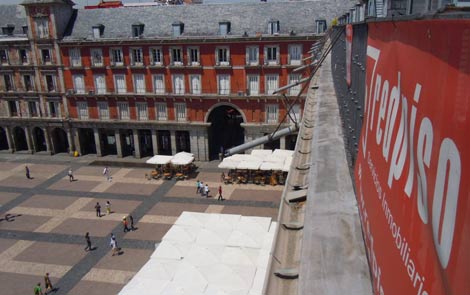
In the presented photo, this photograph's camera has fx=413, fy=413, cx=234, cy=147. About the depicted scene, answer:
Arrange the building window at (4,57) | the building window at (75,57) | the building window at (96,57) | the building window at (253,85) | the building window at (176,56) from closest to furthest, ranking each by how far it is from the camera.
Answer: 1. the building window at (253,85)
2. the building window at (176,56)
3. the building window at (96,57)
4. the building window at (75,57)
5. the building window at (4,57)

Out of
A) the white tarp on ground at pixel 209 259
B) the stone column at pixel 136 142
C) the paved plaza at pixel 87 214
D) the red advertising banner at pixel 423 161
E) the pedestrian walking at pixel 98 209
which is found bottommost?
the paved plaza at pixel 87 214

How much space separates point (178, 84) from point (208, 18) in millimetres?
6868

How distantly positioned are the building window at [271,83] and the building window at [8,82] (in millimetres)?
27605

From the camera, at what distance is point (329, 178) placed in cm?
712

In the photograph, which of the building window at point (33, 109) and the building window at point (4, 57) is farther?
the building window at point (33, 109)

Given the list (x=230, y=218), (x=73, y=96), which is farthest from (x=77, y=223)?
(x=73, y=96)

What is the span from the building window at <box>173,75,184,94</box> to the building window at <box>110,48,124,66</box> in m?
5.58

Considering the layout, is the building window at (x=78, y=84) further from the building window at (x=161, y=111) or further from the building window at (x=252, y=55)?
the building window at (x=252, y=55)

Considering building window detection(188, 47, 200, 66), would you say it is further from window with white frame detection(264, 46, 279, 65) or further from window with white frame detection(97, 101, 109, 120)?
window with white frame detection(97, 101, 109, 120)

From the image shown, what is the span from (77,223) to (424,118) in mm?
28475

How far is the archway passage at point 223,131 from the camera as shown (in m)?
42.4

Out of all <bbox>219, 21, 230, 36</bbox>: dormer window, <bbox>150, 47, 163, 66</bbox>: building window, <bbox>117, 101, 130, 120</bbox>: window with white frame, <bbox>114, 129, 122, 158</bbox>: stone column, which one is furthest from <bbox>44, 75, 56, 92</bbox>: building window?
<bbox>219, 21, 230, 36</bbox>: dormer window

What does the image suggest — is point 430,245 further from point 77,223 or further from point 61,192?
point 61,192

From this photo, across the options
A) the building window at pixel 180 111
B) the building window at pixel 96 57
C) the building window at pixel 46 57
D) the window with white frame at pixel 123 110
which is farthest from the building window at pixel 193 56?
the building window at pixel 46 57
